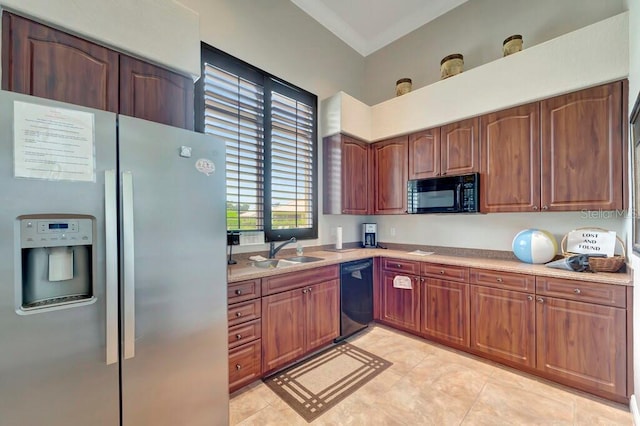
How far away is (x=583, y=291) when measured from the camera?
190 cm

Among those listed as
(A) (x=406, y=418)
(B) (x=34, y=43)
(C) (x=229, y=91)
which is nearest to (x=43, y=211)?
(B) (x=34, y=43)

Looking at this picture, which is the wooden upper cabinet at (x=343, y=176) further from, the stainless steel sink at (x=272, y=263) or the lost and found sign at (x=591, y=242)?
the lost and found sign at (x=591, y=242)

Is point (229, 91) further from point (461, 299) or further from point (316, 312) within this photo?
point (461, 299)

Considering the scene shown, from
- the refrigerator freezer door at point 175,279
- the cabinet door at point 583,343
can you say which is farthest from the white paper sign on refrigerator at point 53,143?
the cabinet door at point 583,343

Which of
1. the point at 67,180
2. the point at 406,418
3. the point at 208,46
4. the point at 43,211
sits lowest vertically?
the point at 406,418

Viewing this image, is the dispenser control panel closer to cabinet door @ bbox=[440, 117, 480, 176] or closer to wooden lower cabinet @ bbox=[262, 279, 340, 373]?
wooden lower cabinet @ bbox=[262, 279, 340, 373]

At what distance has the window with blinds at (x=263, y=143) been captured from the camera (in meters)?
2.41

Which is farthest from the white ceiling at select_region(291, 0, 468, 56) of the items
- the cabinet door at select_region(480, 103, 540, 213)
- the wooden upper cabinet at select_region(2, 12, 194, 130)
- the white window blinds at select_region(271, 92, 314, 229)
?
the wooden upper cabinet at select_region(2, 12, 194, 130)

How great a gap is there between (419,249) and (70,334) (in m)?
3.27

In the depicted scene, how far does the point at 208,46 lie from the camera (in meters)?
2.32

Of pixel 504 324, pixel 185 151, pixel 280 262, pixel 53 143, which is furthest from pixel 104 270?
pixel 504 324

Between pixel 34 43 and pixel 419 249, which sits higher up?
pixel 34 43

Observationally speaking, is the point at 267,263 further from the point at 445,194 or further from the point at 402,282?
the point at 445,194

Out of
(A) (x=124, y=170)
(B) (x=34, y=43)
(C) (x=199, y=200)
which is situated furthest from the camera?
(C) (x=199, y=200)
